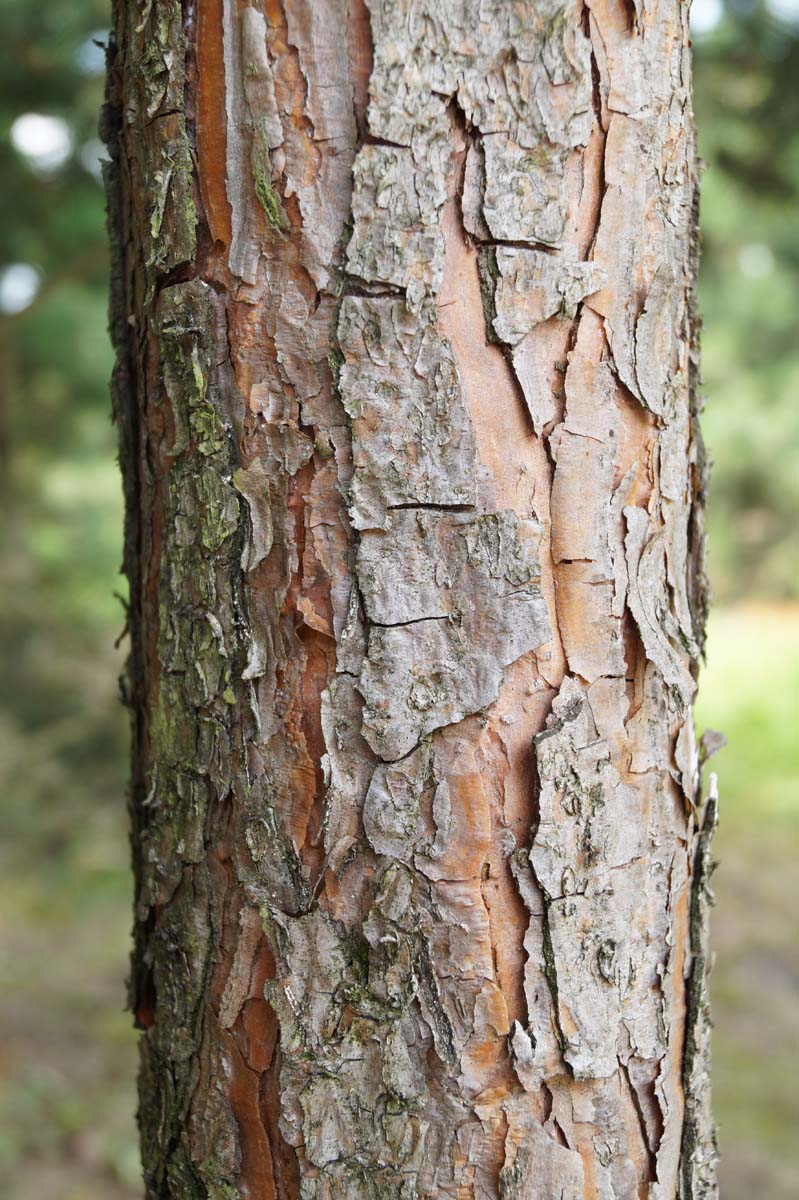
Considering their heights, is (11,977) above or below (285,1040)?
above

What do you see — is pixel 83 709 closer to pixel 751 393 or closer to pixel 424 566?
pixel 424 566

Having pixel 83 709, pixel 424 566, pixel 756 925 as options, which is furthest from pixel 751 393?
pixel 424 566

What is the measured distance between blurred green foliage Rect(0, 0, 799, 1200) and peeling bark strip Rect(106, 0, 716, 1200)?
136 cm

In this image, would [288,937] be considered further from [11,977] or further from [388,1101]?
[11,977]

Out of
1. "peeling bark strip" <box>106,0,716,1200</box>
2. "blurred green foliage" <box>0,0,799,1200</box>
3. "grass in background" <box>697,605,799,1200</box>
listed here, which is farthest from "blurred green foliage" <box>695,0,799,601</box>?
"peeling bark strip" <box>106,0,716,1200</box>

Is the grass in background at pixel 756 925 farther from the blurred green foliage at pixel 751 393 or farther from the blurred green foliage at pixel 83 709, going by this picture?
the blurred green foliage at pixel 751 393

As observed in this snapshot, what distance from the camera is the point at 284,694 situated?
32.6 inches

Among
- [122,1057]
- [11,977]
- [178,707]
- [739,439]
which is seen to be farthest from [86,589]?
[739,439]

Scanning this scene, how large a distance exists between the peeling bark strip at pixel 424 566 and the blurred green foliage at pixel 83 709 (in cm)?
136

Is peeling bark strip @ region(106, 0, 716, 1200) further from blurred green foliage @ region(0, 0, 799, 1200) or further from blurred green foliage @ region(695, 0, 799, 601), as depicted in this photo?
blurred green foliage @ region(695, 0, 799, 601)

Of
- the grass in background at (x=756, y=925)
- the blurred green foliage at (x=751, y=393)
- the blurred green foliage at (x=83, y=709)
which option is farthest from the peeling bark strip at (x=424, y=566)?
the blurred green foliage at (x=751, y=393)

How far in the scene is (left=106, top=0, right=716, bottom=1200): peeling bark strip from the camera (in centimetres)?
77

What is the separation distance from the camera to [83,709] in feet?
15.9

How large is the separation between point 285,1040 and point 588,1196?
0.29 meters
